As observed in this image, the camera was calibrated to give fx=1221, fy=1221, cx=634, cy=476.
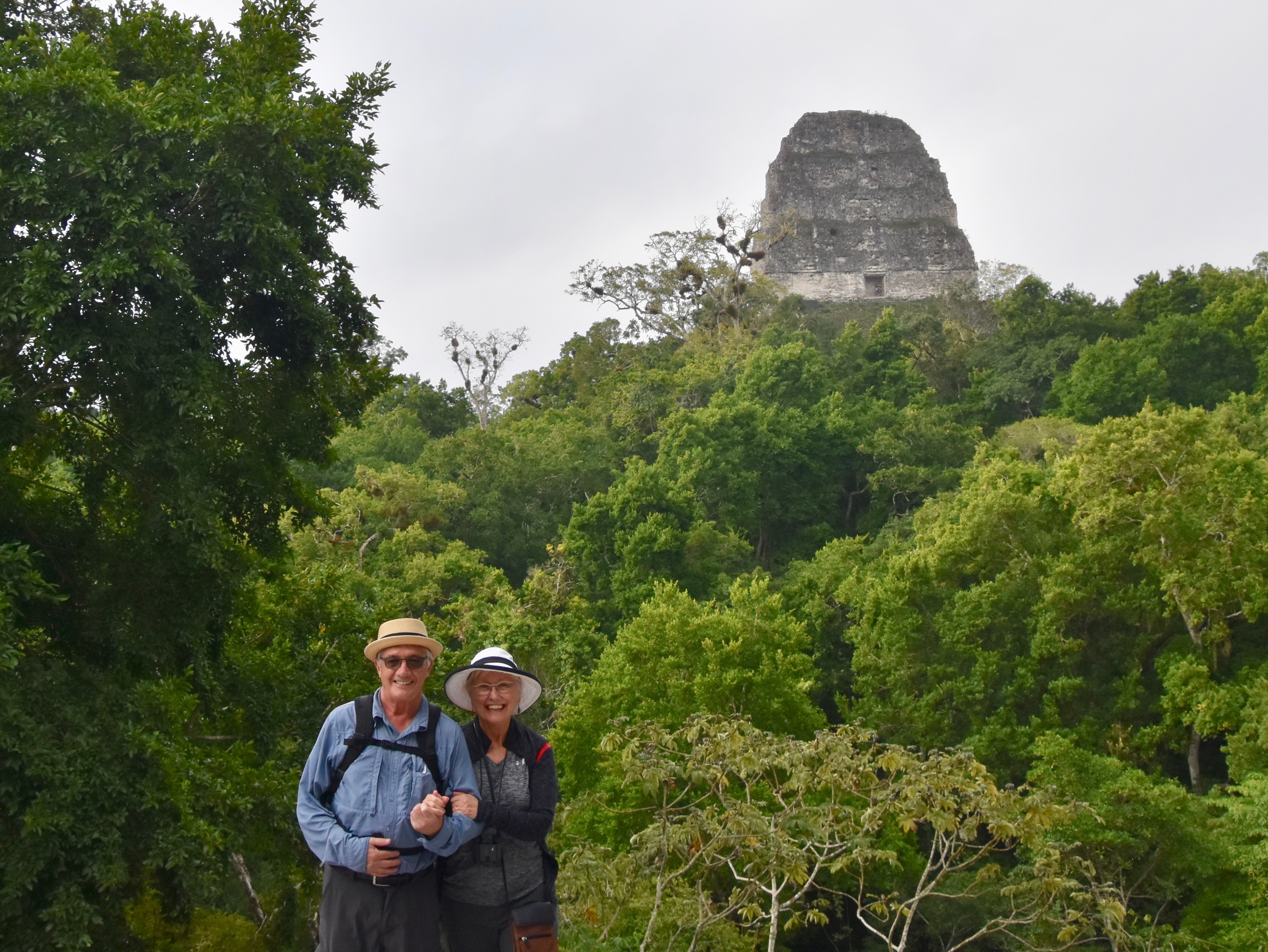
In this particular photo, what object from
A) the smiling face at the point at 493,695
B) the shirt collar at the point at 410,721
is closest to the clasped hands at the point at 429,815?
the shirt collar at the point at 410,721

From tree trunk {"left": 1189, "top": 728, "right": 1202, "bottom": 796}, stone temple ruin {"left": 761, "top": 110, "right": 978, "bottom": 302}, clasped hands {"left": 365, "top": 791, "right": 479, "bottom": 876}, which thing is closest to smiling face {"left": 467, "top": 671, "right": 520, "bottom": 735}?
clasped hands {"left": 365, "top": 791, "right": 479, "bottom": 876}

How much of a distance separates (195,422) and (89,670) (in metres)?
1.74

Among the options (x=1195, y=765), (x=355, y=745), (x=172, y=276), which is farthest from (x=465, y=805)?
(x=1195, y=765)

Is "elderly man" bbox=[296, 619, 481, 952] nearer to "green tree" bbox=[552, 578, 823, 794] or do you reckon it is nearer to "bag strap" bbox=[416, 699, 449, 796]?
"bag strap" bbox=[416, 699, 449, 796]

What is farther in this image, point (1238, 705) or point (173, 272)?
point (1238, 705)

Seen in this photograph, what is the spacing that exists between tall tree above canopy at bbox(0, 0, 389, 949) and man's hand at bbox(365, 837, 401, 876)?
383 cm

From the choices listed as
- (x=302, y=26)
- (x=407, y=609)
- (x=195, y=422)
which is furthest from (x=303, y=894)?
(x=407, y=609)

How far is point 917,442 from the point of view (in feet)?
A: 91.0

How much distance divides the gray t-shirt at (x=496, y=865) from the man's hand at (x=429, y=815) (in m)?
0.26

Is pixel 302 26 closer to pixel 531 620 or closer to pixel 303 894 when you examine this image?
pixel 303 894

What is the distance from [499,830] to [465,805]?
0.20m

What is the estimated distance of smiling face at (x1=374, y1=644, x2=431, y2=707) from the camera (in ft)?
11.7

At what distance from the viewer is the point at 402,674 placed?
140 inches

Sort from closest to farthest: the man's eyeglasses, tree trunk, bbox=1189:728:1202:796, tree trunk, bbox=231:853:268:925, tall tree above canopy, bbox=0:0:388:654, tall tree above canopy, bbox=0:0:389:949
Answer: the man's eyeglasses → tall tree above canopy, bbox=0:0:389:949 → tall tree above canopy, bbox=0:0:388:654 → tree trunk, bbox=231:853:268:925 → tree trunk, bbox=1189:728:1202:796
